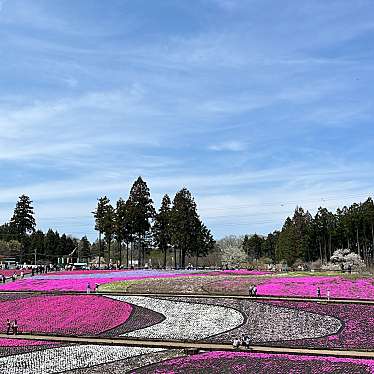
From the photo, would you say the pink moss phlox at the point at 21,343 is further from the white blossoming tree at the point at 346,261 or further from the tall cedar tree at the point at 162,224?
the tall cedar tree at the point at 162,224

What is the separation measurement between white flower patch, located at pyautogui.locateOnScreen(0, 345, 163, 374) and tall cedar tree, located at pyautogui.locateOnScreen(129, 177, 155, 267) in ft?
225

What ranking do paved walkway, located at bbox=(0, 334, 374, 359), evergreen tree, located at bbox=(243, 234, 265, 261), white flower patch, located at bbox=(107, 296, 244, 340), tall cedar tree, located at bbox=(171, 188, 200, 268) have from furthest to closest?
1. evergreen tree, located at bbox=(243, 234, 265, 261)
2. tall cedar tree, located at bbox=(171, 188, 200, 268)
3. white flower patch, located at bbox=(107, 296, 244, 340)
4. paved walkway, located at bbox=(0, 334, 374, 359)

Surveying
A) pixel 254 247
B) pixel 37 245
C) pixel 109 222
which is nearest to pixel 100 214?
pixel 109 222

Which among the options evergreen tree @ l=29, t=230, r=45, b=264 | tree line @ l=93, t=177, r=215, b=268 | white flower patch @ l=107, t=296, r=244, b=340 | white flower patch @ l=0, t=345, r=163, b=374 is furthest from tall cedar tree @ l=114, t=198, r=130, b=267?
white flower patch @ l=0, t=345, r=163, b=374

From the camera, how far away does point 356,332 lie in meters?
34.0

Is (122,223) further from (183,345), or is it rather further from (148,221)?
(183,345)

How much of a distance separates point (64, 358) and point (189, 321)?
1175 cm

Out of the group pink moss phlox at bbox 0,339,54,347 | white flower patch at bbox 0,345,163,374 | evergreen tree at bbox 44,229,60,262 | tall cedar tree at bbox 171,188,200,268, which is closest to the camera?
white flower patch at bbox 0,345,163,374

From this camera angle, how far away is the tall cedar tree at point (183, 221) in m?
96.5

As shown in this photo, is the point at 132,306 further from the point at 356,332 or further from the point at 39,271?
the point at 39,271

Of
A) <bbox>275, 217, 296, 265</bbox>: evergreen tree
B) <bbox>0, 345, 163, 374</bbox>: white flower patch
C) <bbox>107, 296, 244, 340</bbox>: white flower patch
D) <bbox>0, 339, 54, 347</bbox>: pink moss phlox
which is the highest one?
<bbox>275, 217, 296, 265</bbox>: evergreen tree

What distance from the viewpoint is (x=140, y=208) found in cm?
10119

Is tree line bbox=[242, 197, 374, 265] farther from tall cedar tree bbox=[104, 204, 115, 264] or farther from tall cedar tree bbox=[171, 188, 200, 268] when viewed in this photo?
tall cedar tree bbox=[104, 204, 115, 264]

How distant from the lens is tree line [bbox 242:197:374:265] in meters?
112
